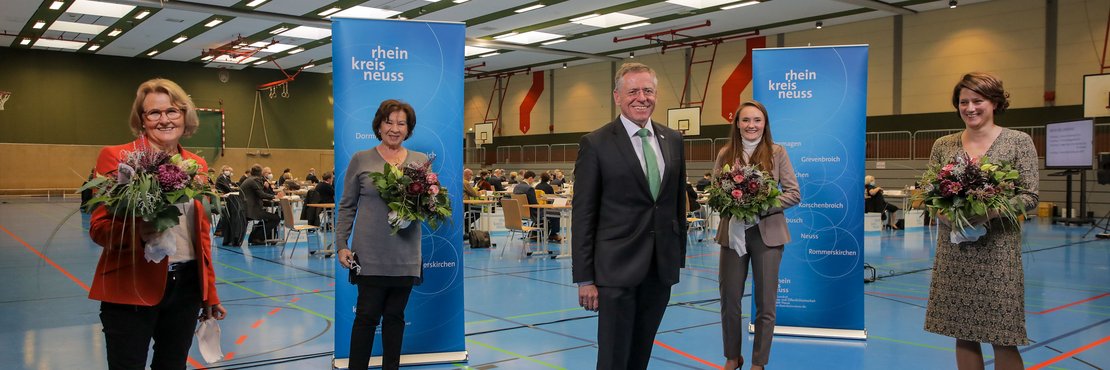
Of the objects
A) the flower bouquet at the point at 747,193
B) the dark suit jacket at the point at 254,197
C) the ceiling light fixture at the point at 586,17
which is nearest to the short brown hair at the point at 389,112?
the flower bouquet at the point at 747,193

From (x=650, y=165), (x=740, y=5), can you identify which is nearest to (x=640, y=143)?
(x=650, y=165)

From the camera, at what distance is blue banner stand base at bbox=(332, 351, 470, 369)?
4.47 metres

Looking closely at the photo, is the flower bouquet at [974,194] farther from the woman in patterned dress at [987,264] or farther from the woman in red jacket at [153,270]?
the woman in red jacket at [153,270]

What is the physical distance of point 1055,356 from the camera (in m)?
4.73

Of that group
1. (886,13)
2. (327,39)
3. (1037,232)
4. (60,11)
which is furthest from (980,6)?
(60,11)

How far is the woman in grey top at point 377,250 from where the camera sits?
3.52 m

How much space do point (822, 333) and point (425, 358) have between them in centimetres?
278

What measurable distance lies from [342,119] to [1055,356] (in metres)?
4.63

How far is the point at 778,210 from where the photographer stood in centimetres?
394

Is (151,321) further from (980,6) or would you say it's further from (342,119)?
(980,6)

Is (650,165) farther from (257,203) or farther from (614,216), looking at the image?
(257,203)

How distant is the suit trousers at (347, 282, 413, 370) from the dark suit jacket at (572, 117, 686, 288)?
4.33 feet

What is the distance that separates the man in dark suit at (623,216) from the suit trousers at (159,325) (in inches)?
50.7

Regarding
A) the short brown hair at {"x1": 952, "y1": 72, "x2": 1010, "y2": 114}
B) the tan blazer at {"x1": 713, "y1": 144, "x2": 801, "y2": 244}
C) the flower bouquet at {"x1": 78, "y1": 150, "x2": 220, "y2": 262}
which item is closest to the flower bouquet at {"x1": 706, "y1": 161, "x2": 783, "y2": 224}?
the tan blazer at {"x1": 713, "y1": 144, "x2": 801, "y2": 244}
